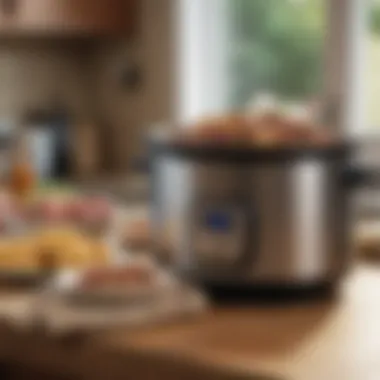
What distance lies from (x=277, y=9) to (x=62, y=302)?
2.79 meters

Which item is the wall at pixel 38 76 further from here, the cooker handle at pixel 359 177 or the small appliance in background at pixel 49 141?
the cooker handle at pixel 359 177

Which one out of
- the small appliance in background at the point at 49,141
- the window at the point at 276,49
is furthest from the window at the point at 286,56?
the small appliance in background at the point at 49,141

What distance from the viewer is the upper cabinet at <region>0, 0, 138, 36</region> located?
4.06 m

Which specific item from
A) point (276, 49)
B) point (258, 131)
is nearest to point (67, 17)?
point (276, 49)

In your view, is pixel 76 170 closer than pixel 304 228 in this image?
No

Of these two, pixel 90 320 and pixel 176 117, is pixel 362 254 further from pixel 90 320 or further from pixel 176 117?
pixel 176 117

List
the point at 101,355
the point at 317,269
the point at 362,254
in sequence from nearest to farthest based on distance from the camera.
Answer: the point at 101,355
the point at 317,269
the point at 362,254

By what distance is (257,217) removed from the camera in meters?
1.48

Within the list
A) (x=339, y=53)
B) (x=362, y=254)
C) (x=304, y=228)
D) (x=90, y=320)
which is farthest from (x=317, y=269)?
(x=339, y=53)

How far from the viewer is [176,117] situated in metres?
4.24

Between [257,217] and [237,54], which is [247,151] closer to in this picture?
[257,217]

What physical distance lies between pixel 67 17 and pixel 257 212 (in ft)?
9.46

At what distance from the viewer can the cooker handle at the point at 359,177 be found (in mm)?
1525

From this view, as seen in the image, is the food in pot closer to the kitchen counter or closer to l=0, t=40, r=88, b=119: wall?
the kitchen counter
